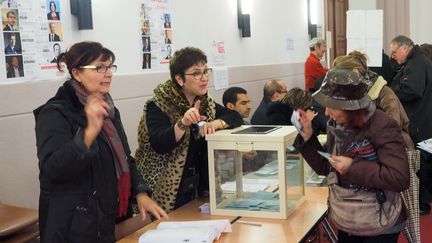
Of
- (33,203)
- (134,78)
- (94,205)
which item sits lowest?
(33,203)

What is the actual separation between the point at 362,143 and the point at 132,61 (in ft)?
6.90

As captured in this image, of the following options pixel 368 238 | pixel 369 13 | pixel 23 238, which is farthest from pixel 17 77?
pixel 369 13

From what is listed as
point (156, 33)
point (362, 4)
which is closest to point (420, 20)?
point (362, 4)

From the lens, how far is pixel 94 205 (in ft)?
6.38

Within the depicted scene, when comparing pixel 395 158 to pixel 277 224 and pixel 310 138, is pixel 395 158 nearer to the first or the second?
pixel 310 138

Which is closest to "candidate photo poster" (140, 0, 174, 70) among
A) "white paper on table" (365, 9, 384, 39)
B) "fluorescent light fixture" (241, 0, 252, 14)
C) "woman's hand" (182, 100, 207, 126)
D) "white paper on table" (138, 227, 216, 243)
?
"fluorescent light fixture" (241, 0, 252, 14)

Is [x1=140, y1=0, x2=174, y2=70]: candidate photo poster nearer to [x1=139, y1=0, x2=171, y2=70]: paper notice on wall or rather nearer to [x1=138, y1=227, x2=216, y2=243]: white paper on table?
[x1=139, y1=0, x2=171, y2=70]: paper notice on wall

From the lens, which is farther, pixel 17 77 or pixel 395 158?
pixel 17 77

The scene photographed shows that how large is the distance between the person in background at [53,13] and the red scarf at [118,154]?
3.59 feet

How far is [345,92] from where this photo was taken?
6.49 ft

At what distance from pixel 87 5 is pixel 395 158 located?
2.08 metres

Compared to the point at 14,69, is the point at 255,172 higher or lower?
lower

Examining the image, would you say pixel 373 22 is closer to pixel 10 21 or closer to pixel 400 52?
pixel 400 52

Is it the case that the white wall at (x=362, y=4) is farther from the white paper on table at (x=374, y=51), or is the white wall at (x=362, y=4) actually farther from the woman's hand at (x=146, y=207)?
the woman's hand at (x=146, y=207)
